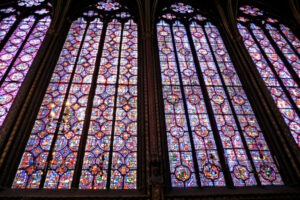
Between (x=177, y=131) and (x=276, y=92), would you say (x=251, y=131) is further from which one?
(x=177, y=131)

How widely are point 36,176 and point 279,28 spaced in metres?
10.5

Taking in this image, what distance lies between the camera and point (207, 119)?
8.34 metres

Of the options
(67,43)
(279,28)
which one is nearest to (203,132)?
(67,43)

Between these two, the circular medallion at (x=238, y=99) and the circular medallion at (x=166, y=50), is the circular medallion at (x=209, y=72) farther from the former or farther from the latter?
the circular medallion at (x=166, y=50)

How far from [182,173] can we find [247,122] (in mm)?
2636

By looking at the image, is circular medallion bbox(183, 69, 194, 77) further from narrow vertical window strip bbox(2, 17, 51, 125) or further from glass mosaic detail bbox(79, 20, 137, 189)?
narrow vertical window strip bbox(2, 17, 51, 125)

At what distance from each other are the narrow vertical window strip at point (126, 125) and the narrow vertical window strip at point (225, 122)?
7.71 feet

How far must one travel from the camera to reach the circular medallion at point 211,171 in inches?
279

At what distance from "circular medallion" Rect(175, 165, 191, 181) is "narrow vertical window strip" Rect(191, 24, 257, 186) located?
1082 millimetres

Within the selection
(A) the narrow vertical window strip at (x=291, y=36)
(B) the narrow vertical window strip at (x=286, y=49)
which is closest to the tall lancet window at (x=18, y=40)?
(B) the narrow vertical window strip at (x=286, y=49)

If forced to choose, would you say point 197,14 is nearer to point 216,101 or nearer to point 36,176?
point 216,101

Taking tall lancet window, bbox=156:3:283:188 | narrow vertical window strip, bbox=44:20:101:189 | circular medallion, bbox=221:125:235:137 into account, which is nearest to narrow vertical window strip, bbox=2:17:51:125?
narrow vertical window strip, bbox=44:20:101:189

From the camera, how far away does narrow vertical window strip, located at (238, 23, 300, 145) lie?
27.7 feet

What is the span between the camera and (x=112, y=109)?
841 cm
